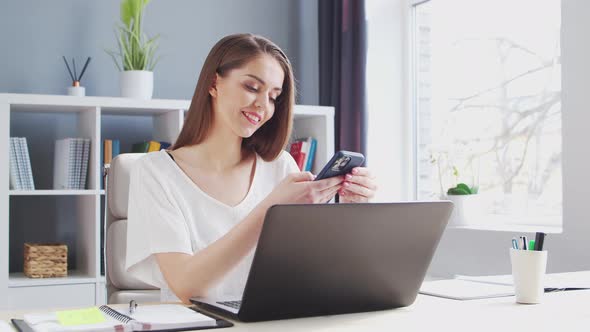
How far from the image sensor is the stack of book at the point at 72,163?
3.12 meters

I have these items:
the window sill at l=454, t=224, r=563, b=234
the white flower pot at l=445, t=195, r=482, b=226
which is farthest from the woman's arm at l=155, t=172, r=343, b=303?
the white flower pot at l=445, t=195, r=482, b=226

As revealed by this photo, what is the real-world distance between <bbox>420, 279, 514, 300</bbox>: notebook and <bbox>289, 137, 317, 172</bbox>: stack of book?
1.91 meters

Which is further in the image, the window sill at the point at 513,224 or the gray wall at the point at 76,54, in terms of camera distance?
the gray wall at the point at 76,54

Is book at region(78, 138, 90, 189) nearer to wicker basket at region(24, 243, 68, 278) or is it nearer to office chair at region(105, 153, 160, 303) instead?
wicker basket at region(24, 243, 68, 278)

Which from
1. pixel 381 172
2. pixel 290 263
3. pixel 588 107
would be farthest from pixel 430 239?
pixel 381 172

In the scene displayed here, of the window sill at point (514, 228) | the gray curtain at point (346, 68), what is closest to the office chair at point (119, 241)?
the window sill at point (514, 228)

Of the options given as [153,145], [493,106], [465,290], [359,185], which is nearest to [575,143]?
[493,106]

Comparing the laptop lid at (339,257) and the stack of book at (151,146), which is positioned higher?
the stack of book at (151,146)

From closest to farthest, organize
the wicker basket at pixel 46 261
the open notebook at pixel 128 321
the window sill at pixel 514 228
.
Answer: the open notebook at pixel 128 321, the window sill at pixel 514 228, the wicker basket at pixel 46 261

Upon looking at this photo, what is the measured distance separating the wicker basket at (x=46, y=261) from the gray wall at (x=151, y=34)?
74 centimetres

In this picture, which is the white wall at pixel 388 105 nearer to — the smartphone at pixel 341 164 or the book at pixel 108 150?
the book at pixel 108 150

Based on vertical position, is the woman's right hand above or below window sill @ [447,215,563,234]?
above

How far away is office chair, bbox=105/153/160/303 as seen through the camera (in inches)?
78.7

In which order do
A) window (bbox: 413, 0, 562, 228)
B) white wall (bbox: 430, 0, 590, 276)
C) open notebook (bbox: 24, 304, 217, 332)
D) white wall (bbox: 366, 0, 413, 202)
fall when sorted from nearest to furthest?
open notebook (bbox: 24, 304, 217, 332) → white wall (bbox: 430, 0, 590, 276) → window (bbox: 413, 0, 562, 228) → white wall (bbox: 366, 0, 413, 202)
